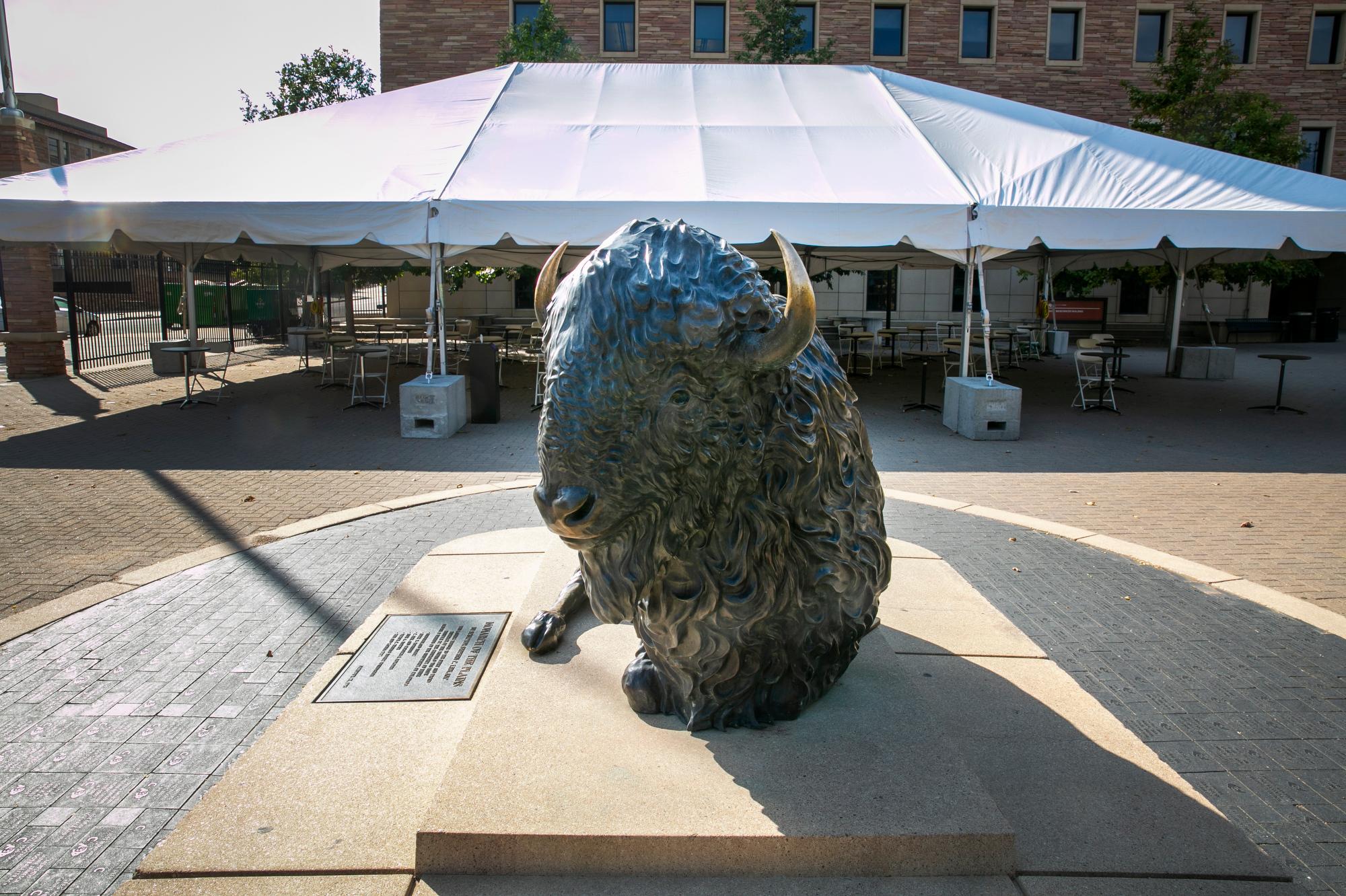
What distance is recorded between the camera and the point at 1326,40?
26.5 meters

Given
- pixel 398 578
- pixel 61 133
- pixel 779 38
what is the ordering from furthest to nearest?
pixel 61 133 < pixel 779 38 < pixel 398 578

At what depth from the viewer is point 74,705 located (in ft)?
11.5

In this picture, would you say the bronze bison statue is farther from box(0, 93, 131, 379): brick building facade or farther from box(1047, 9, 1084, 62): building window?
box(1047, 9, 1084, 62): building window

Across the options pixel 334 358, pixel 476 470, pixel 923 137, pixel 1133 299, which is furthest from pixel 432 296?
pixel 1133 299

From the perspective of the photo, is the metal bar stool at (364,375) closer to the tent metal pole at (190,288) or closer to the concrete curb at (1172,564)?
the tent metal pole at (190,288)

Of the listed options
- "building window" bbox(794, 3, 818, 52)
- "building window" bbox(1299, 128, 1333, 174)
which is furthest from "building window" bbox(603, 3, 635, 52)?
"building window" bbox(1299, 128, 1333, 174)

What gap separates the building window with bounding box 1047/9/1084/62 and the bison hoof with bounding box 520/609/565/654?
90.4 ft

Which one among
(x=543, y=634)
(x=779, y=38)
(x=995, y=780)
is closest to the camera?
(x=995, y=780)

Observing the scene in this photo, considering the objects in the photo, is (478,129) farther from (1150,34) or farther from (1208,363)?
(1150,34)

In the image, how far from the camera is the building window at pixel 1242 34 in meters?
25.5

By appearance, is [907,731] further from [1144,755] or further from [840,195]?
[840,195]

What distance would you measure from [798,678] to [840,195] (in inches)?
349

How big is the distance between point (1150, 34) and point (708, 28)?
13204mm

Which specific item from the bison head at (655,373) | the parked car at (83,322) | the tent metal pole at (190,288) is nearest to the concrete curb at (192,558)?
the bison head at (655,373)
